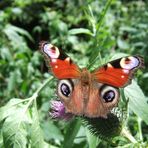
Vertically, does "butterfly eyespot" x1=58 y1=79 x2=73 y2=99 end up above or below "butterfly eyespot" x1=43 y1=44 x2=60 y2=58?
below

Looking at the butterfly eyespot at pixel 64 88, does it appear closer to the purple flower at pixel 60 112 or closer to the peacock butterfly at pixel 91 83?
the peacock butterfly at pixel 91 83

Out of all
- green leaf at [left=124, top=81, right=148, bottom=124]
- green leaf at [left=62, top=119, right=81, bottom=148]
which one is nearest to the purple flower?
green leaf at [left=62, top=119, right=81, bottom=148]

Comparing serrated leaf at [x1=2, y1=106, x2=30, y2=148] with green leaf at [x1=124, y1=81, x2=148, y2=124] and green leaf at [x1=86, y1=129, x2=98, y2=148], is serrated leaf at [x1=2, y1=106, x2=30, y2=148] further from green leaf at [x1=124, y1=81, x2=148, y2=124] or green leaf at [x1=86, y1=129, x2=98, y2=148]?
green leaf at [x1=124, y1=81, x2=148, y2=124]

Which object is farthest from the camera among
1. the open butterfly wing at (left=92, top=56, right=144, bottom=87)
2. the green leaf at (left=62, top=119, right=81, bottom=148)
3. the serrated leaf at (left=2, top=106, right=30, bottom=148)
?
the green leaf at (left=62, top=119, right=81, bottom=148)

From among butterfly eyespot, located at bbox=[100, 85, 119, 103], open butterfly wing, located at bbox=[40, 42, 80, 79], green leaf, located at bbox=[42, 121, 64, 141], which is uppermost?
open butterfly wing, located at bbox=[40, 42, 80, 79]

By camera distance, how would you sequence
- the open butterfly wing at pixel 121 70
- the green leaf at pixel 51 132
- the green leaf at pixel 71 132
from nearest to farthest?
1. the open butterfly wing at pixel 121 70
2. the green leaf at pixel 71 132
3. the green leaf at pixel 51 132

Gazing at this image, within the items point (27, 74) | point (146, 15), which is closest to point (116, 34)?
point (146, 15)

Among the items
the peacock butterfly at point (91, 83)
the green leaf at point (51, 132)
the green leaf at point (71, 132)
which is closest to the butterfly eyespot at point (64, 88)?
the peacock butterfly at point (91, 83)
